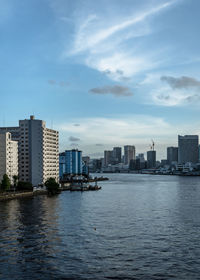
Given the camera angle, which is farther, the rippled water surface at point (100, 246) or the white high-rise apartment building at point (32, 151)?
the white high-rise apartment building at point (32, 151)

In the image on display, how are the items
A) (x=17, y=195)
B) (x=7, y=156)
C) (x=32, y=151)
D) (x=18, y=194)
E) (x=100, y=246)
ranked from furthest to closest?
(x=32, y=151) → (x=7, y=156) → (x=18, y=194) → (x=17, y=195) → (x=100, y=246)

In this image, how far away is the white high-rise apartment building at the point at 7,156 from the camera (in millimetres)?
132250

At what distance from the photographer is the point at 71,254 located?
3875cm

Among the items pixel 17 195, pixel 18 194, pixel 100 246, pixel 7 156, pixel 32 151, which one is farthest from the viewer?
pixel 32 151

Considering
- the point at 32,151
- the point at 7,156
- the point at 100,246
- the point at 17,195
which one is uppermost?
the point at 32,151

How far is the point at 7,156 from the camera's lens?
133750 millimetres

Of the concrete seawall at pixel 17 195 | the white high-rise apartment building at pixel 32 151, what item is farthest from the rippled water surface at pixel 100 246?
the white high-rise apartment building at pixel 32 151

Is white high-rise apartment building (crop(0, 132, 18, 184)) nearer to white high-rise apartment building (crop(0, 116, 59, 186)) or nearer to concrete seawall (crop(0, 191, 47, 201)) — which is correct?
white high-rise apartment building (crop(0, 116, 59, 186))

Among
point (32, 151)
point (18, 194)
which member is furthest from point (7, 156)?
point (18, 194)

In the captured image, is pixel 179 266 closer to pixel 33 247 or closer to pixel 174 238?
pixel 174 238

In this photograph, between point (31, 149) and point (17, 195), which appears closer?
point (17, 195)

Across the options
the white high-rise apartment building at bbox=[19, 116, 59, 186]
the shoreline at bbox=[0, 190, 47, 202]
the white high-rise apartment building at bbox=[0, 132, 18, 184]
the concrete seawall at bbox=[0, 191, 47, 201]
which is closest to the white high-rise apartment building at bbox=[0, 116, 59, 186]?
the white high-rise apartment building at bbox=[19, 116, 59, 186]

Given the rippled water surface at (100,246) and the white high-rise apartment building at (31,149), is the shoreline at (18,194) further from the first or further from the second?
the rippled water surface at (100,246)

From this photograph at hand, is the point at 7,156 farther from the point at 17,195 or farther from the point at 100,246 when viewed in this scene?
the point at 100,246
